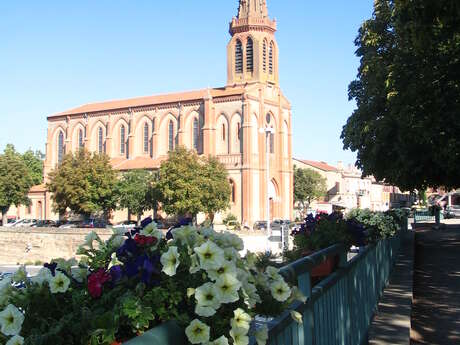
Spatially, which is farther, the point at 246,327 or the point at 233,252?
the point at 233,252

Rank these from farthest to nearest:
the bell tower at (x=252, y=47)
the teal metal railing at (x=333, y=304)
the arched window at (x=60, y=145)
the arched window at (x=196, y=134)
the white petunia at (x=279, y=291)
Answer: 1. the arched window at (x=60, y=145)
2. the arched window at (x=196, y=134)
3. the bell tower at (x=252, y=47)
4. the teal metal railing at (x=333, y=304)
5. the white petunia at (x=279, y=291)

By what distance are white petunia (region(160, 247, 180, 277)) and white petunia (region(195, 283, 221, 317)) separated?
0.48 feet

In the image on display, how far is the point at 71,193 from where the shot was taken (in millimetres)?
57844

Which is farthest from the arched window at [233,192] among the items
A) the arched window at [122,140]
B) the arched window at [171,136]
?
the arched window at [122,140]

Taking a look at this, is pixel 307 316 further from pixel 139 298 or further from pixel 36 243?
pixel 36 243

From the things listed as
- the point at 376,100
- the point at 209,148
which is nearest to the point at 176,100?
the point at 209,148

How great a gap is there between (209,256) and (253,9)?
227 ft

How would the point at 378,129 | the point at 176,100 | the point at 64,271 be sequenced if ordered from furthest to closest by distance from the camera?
1. the point at 176,100
2. the point at 378,129
3. the point at 64,271

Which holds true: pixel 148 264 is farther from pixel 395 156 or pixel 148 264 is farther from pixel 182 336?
pixel 395 156

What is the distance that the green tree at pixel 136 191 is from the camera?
5925cm

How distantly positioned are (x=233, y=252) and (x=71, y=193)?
58.4 m

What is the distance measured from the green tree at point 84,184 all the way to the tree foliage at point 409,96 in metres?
41.6

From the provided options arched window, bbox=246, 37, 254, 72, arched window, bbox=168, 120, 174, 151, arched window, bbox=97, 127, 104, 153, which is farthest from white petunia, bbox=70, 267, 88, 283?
arched window, bbox=97, 127, 104, 153

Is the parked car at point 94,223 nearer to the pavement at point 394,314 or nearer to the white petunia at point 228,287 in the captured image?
the pavement at point 394,314
